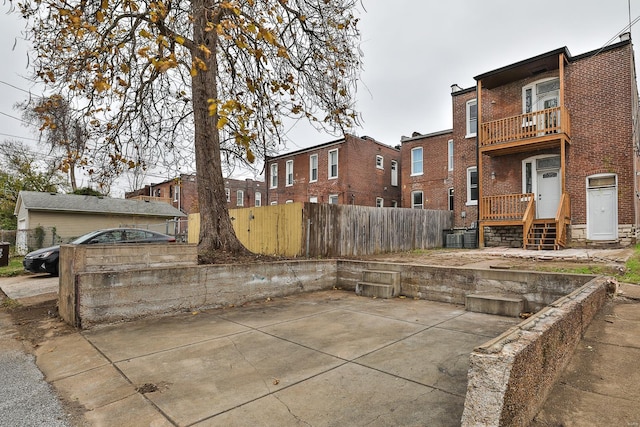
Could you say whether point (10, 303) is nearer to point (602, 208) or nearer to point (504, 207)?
point (504, 207)

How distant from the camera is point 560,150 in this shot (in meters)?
13.6

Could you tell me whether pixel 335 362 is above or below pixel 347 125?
below

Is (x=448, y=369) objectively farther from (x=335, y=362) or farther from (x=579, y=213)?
(x=579, y=213)

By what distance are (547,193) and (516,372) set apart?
1514 cm

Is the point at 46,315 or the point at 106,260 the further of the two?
the point at 46,315

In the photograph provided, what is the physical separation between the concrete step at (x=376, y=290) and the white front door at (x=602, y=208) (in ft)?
34.9

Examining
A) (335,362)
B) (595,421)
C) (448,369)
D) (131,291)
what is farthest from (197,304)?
(595,421)

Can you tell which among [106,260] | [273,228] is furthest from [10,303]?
[273,228]

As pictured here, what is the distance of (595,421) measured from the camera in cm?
222

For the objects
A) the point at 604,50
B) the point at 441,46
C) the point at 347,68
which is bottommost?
the point at 347,68

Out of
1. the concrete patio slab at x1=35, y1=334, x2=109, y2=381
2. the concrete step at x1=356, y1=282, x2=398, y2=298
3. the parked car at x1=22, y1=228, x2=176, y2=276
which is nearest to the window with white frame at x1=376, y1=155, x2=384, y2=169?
the parked car at x1=22, y1=228, x2=176, y2=276

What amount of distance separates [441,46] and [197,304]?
917 cm

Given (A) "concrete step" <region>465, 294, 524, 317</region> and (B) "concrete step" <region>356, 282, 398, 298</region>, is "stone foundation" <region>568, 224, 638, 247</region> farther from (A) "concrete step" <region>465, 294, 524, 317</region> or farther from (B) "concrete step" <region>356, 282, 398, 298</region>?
(B) "concrete step" <region>356, 282, 398, 298</region>

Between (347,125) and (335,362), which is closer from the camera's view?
(335,362)
